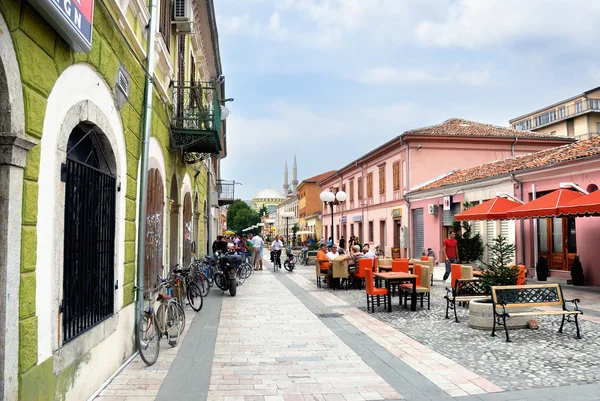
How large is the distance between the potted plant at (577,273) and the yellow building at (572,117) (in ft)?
137

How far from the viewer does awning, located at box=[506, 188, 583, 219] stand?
11.2m

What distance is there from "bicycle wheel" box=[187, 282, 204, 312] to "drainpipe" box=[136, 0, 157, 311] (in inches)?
151

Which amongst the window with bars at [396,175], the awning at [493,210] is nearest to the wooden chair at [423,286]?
the awning at [493,210]

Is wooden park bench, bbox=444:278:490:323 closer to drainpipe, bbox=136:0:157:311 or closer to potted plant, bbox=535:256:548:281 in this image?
drainpipe, bbox=136:0:157:311

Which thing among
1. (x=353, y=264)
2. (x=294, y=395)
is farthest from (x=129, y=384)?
(x=353, y=264)

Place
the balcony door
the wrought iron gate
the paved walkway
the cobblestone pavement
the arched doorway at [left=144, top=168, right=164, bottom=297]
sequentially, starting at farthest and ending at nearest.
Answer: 1. the balcony door
2. the arched doorway at [left=144, top=168, right=164, bottom=297]
3. the cobblestone pavement
4. the paved walkway
5. the wrought iron gate

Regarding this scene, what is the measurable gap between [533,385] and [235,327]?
4975 millimetres

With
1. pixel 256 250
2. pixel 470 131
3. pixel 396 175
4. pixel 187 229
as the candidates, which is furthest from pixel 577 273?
pixel 396 175

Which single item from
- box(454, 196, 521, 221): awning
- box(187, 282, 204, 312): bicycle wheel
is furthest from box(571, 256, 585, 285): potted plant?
box(187, 282, 204, 312): bicycle wheel

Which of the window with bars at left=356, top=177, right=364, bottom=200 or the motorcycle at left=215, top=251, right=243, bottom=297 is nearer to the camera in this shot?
the motorcycle at left=215, top=251, right=243, bottom=297

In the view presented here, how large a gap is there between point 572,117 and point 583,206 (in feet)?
156

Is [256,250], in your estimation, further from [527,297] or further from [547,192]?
[527,297]

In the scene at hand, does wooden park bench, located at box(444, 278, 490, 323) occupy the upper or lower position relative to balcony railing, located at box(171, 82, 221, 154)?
lower

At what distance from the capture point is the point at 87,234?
4.80m
